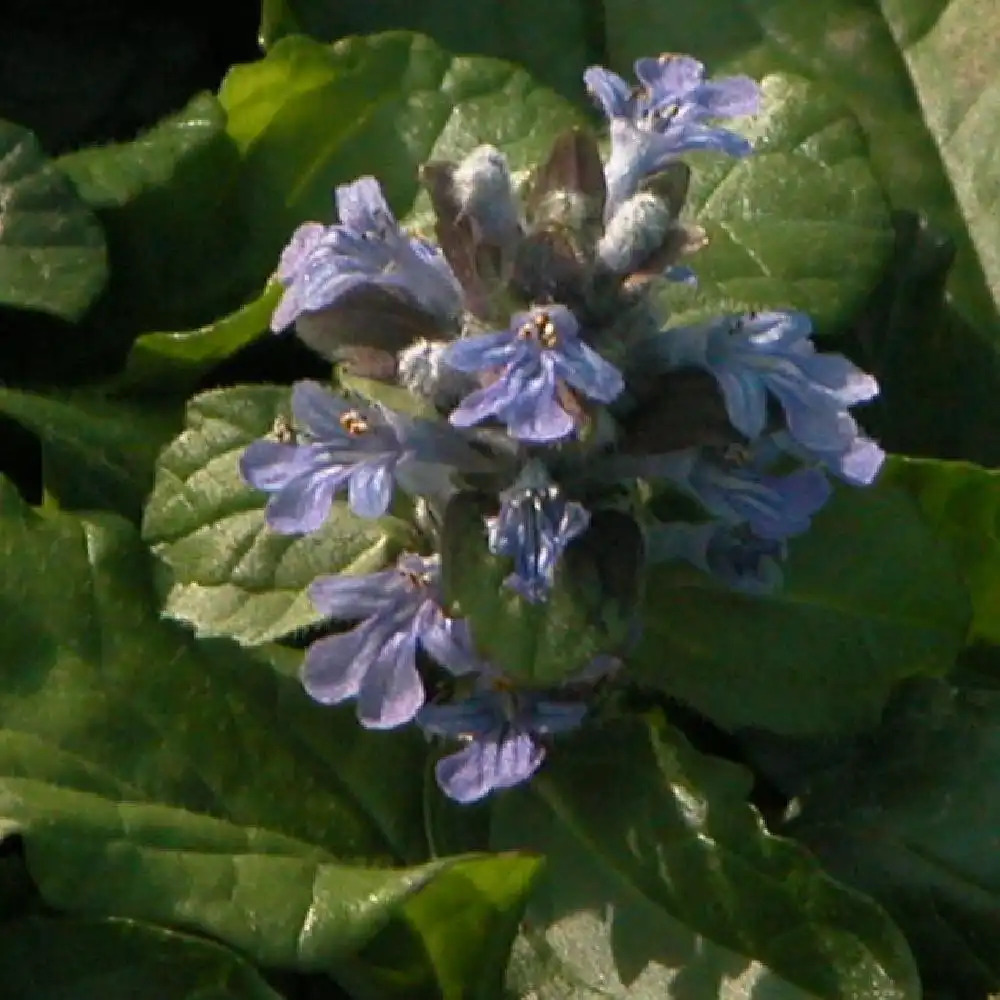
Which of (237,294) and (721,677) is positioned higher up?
(721,677)

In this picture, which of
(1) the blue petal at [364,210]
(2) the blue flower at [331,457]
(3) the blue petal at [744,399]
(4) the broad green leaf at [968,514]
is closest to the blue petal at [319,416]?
(2) the blue flower at [331,457]

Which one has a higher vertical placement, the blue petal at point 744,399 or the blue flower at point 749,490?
the blue petal at point 744,399

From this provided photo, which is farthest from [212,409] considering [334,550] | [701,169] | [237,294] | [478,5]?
[478,5]

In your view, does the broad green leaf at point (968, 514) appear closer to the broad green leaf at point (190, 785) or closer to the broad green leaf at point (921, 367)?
the broad green leaf at point (921, 367)

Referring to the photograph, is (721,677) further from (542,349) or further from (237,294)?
(237,294)

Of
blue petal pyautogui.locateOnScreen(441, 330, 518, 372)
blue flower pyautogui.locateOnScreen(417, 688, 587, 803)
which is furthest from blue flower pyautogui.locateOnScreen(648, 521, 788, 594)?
blue petal pyautogui.locateOnScreen(441, 330, 518, 372)

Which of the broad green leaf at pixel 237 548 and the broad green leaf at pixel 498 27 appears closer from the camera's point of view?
the broad green leaf at pixel 237 548

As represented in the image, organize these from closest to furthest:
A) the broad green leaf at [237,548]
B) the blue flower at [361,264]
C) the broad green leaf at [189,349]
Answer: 1. the blue flower at [361,264]
2. the broad green leaf at [237,548]
3. the broad green leaf at [189,349]

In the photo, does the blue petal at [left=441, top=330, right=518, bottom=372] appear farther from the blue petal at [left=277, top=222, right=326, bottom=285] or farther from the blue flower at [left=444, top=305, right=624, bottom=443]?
the blue petal at [left=277, top=222, right=326, bottom=285]
